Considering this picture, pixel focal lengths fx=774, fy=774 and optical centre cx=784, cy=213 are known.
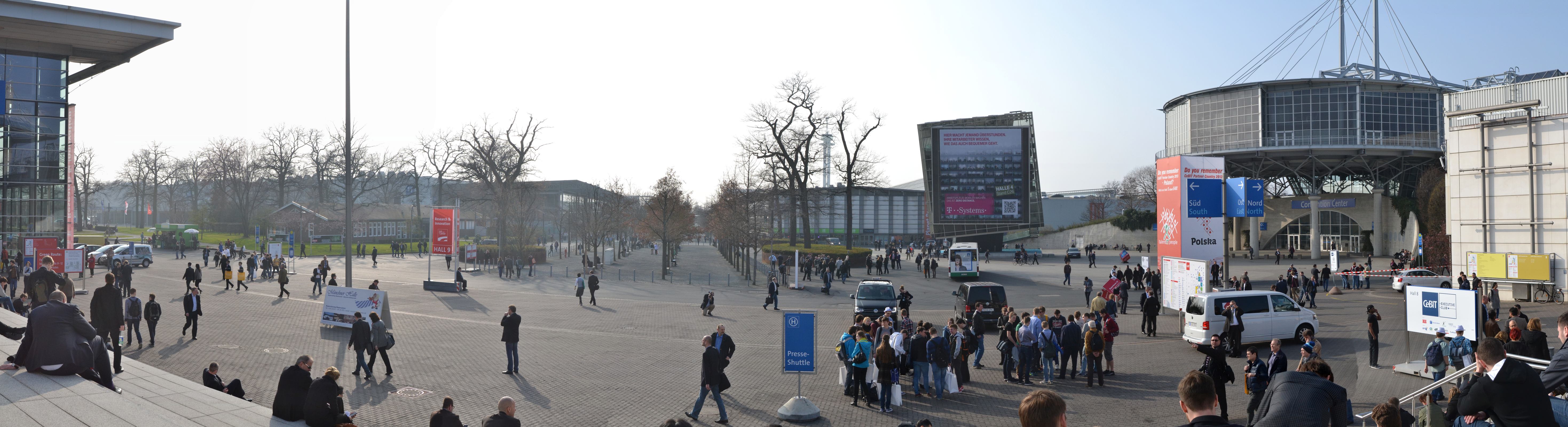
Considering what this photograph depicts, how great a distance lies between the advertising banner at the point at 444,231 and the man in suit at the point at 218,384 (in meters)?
24.7

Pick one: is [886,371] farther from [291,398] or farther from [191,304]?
[191,304]

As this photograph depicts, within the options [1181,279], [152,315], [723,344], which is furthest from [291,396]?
[1181,279]

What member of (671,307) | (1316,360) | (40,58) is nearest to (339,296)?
(671,307)

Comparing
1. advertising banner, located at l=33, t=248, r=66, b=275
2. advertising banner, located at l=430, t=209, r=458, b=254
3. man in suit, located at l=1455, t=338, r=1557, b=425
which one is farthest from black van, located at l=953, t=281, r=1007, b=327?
advertising banner, located at l=33, t=248, r=66, b=275

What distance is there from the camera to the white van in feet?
54.6

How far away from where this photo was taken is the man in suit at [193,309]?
1661 cm

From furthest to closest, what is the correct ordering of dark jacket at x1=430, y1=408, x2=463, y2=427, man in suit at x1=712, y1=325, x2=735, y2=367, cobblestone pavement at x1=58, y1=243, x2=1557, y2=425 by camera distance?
man in suit at x1=712, y1=325, x2=735, y2=367 → cobblestone pavement at x1=58, y1=243, x2=1557, y2=425 → dark jacket at x1=430, y1=408, x2=463, y2=427

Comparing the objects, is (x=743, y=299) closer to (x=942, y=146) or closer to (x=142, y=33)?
(x=142, y=33)

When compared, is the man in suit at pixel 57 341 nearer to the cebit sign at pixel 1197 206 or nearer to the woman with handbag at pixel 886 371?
the woman with handbag at pixel 886 371

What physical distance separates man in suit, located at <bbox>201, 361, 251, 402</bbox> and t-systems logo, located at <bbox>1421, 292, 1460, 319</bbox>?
18.1 m

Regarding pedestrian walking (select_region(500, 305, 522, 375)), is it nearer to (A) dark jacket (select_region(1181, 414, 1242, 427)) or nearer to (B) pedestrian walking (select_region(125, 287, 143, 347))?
(B) pedestrian walking (select_region(125, 287, 143, 347))

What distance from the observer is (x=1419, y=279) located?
1160 inches

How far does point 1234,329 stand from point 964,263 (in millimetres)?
26464

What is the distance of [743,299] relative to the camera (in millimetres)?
30891
